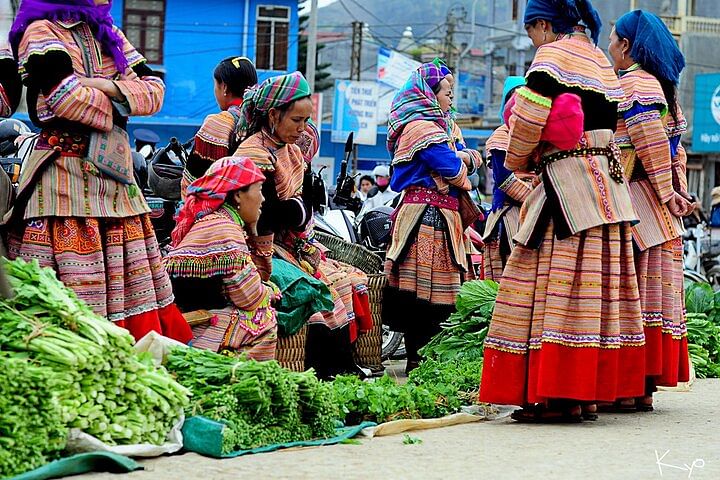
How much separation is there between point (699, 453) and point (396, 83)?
1410 inches

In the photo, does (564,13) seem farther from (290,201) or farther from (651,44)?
(290,201)

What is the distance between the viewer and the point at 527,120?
6.39 metres

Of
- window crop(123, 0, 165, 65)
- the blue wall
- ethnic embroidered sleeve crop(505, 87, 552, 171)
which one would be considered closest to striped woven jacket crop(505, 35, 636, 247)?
ethnic embroidered sleeve crop(505, 87, 552, 171)

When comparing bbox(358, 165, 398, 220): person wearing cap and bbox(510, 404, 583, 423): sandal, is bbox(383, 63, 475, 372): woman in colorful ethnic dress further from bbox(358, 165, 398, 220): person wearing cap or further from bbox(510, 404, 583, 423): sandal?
bbox(358, 165, 398, 220): person wearing cap

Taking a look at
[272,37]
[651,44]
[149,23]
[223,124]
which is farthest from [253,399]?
[149,23]

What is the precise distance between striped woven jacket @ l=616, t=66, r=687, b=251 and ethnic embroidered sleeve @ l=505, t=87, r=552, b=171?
0.94 m

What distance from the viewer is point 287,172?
25.2 ft

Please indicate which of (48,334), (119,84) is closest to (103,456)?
(48,334)

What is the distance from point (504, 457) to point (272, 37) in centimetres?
3917

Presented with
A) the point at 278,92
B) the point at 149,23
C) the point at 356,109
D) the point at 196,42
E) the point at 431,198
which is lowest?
the point at 431,198

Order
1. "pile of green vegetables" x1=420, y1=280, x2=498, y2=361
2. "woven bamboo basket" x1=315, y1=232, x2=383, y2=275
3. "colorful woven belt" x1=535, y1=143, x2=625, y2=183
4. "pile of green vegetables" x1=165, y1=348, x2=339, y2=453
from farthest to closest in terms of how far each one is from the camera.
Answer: "woven bamboo basket" x1=315, y1=232, x2=383, y2=275
"pile of green vegetables" x1=420, y1=280, x2=498, y2=361
"colorful woven belt" x1=535, y1=143, x2=625, y2=183
"pile of green vegetables" x1=165, y1=348, x2=339, y2=453

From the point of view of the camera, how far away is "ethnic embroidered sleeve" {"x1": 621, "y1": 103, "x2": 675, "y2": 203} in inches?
281

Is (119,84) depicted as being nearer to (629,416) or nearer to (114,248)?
(114,248)

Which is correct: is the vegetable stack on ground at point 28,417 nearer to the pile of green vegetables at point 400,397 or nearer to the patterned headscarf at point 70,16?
the pile of green vegetables at point 400,397
